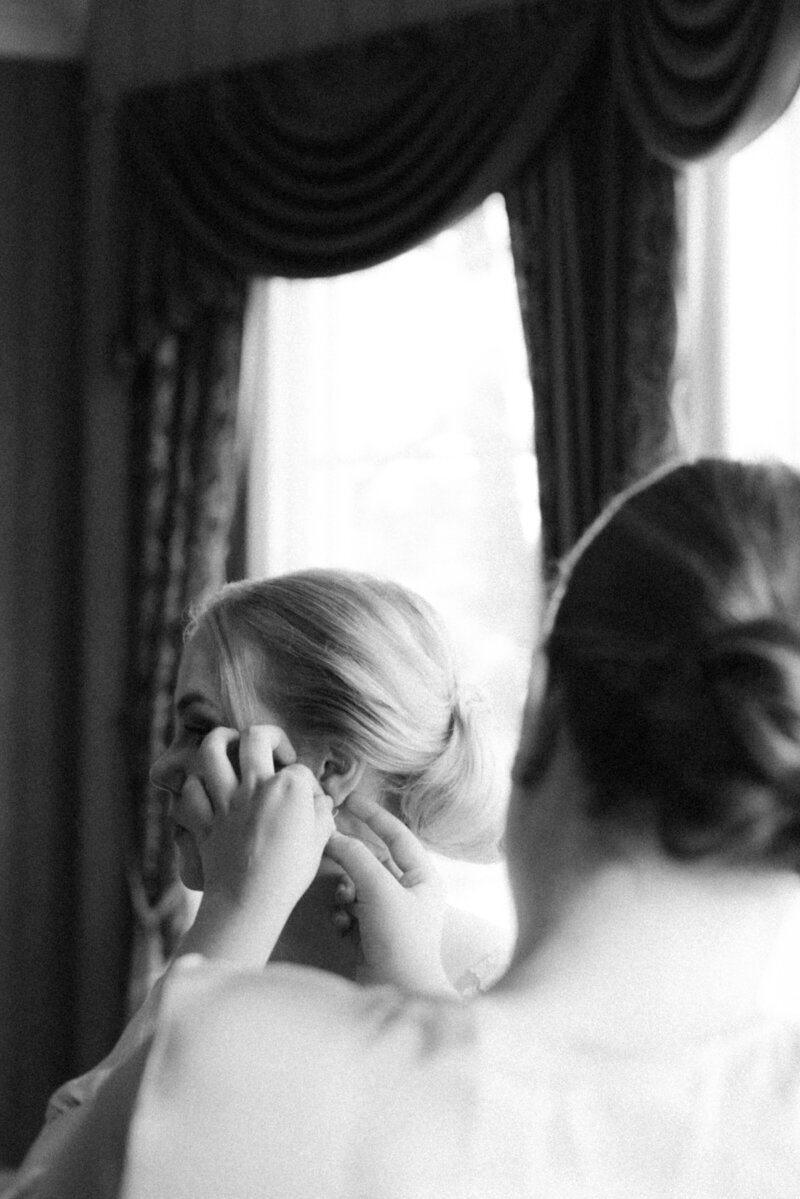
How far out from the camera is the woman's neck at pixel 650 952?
87 cm

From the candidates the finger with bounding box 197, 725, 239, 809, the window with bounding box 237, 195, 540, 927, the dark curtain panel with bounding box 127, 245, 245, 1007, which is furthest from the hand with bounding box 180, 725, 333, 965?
the dark curtain panel with bounding box 127, 245, 245, 1007

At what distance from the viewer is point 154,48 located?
4.50m

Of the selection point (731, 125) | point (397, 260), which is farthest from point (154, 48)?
point (731, 125)

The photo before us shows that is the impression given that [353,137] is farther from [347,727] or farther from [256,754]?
[256,754]

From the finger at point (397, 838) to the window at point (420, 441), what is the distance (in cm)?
212

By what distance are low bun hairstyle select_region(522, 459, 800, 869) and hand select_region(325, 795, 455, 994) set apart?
78cm

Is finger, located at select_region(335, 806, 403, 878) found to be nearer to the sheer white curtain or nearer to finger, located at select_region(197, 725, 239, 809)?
finger, located at select_region(197, 725, 239, 809)

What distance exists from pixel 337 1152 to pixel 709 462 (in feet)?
1.43

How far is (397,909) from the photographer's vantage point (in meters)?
1.65

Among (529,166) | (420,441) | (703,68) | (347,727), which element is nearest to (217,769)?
(347,727)

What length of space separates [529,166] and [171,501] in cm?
140

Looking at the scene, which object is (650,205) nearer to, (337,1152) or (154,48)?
(154,48)

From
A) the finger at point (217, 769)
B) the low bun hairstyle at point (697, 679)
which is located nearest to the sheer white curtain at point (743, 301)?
the finger at point (217, 769)

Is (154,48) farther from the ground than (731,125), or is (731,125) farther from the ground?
(154,48)
